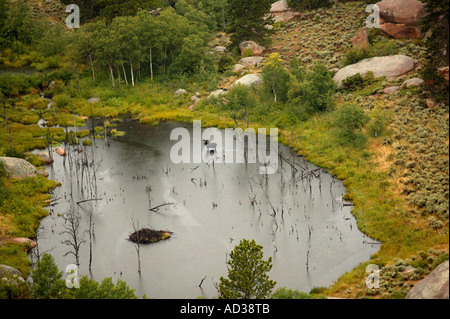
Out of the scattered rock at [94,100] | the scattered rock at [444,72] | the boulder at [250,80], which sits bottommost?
the scattered rock at [94,100]

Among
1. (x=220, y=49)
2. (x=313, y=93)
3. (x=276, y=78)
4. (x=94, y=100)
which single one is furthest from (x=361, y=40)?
(x=94, y=100)

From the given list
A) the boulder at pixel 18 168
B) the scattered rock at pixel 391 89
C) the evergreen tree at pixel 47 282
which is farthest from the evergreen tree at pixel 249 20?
the evergreen tree at pixel 47 282

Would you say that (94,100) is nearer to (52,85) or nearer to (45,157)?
Result: (52,85)

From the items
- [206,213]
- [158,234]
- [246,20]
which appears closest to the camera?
[158,234]

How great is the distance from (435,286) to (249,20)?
7568cm

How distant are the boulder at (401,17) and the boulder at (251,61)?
22216 millimetres

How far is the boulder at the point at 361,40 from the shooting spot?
94.7 metres

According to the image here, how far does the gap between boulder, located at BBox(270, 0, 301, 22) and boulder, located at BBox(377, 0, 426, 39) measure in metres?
26.5

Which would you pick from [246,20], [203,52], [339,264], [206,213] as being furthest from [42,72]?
[339,264]

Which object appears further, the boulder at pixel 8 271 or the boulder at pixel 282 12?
the boulder at pixel 282 12

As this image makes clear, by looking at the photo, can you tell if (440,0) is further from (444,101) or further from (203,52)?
(203,52)

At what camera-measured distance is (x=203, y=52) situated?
10312 cm

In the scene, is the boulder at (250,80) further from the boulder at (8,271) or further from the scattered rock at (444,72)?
the boulder at (8,271)

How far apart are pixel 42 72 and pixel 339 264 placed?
264 feet
